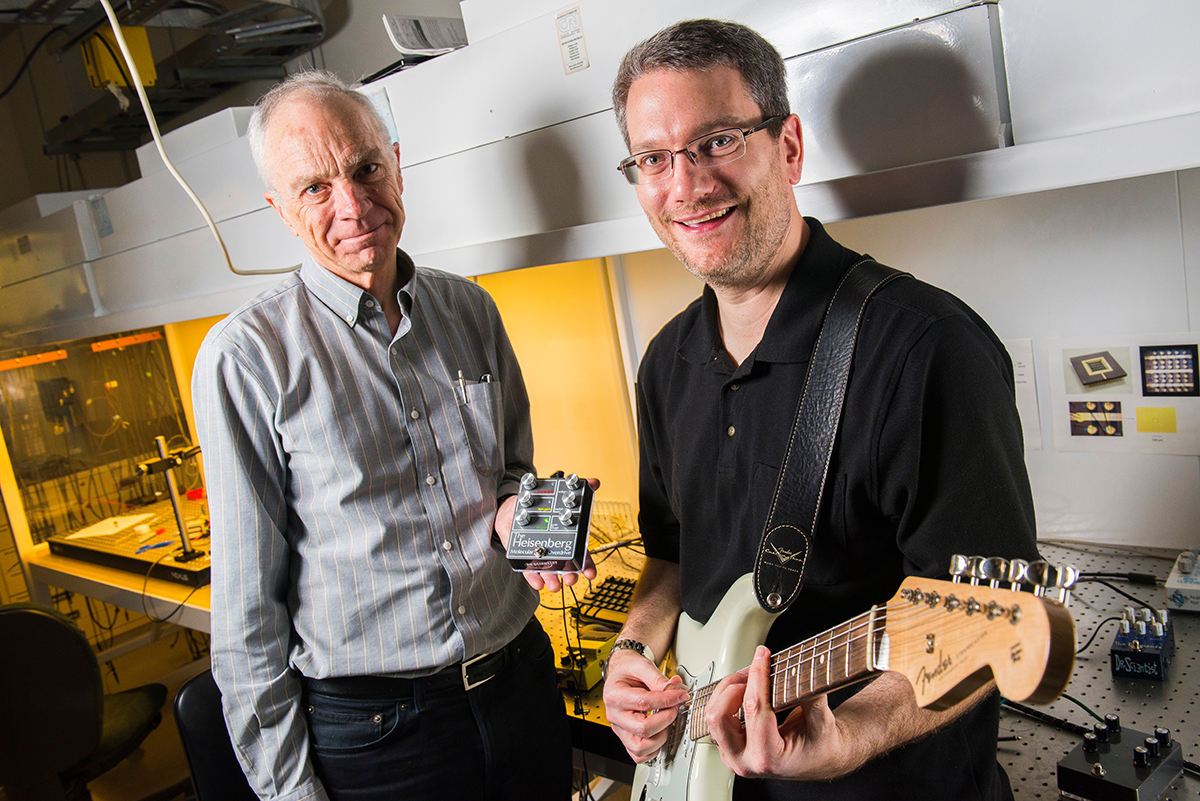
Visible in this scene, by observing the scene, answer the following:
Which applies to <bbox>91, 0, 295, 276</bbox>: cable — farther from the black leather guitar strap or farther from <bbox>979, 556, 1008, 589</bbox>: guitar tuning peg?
<bbox>979, 556, 1008, 589</bbox>: guitar tuning peg

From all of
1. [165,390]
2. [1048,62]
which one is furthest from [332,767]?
[165,390]

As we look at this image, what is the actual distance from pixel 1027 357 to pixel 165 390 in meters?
3.46

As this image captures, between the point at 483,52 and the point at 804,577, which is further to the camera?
the point at 483,52

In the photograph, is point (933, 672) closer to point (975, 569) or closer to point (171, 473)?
point (975, 569)

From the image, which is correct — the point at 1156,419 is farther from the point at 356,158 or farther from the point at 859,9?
the point at 356,158

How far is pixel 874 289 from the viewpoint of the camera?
97cm

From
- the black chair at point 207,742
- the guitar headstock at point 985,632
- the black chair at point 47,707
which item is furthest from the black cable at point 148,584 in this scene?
the guitar headstock at point 985,632

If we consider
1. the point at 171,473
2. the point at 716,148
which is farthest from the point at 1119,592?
the point at 171,473

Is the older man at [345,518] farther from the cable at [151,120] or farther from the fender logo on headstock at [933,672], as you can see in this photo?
the fender logo on headstock at [933,672]

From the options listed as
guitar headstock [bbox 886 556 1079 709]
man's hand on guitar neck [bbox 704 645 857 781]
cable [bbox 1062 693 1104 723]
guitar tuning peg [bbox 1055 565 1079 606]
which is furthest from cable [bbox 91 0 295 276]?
cable [bbox 1062 693 1104 723]

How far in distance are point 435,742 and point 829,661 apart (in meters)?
0.76

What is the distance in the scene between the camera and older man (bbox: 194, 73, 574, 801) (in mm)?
1239

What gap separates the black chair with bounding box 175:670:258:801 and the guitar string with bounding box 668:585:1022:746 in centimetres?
98

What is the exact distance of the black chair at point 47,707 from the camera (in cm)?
218
